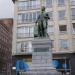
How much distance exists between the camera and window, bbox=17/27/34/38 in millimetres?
42469

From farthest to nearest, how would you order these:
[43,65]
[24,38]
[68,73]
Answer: [24,38], [68,73], [43,65]

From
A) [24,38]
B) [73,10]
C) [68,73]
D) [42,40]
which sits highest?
[73,10]

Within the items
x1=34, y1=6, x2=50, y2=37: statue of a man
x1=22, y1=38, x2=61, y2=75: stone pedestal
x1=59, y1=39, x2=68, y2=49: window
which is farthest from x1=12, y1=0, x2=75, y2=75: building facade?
x1=22, y1=38, x2=61, y2=75: stone pedestal

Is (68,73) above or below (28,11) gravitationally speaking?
below

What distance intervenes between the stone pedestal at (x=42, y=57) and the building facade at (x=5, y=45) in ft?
160

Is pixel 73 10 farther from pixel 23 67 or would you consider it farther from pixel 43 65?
pixel 43 65

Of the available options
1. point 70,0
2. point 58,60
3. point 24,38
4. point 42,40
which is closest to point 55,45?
point 58,60

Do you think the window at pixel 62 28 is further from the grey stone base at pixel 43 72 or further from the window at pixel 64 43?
the grey stone base at pixel 43 72

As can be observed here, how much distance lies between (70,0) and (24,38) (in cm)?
991

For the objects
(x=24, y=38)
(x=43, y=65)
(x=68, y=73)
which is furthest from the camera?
(x=24, y=38)

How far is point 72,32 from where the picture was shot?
135ft

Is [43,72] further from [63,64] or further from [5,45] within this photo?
[5,45]

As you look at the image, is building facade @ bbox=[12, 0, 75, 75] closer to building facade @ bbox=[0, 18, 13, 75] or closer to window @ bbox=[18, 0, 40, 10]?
window @ bbox=[18, 0, 40, 10]

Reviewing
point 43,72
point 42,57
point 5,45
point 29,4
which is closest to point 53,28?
point 29,4
